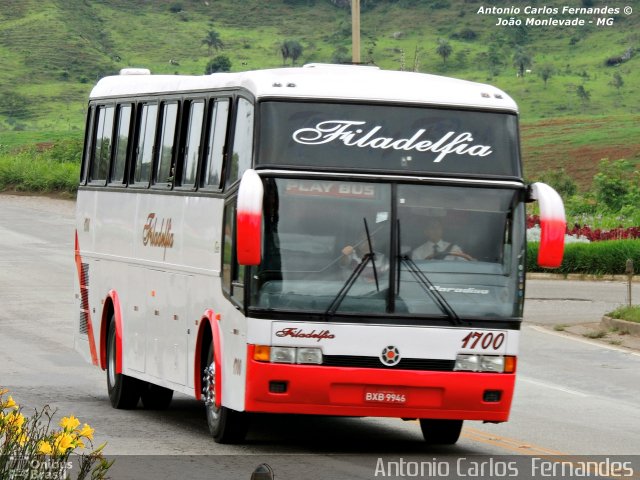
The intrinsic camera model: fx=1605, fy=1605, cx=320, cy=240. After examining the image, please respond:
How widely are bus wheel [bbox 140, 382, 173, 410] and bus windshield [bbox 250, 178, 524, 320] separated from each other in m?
4.69

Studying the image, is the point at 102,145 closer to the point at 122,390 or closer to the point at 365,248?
the point at 122,390

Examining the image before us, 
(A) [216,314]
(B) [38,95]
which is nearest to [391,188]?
(A) [216,314]

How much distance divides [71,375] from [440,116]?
337 inches

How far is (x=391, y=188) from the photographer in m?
12.8

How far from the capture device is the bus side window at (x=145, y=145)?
1622 centimetres

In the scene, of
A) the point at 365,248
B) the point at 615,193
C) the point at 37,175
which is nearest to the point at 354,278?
the point at 365,248

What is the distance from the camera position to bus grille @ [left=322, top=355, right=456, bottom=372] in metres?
12.4

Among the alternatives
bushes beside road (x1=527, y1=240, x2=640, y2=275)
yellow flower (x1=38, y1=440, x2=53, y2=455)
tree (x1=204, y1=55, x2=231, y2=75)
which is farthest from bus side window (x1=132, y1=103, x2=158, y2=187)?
tree (x1=204, y1=55, x2=231, y2=75)

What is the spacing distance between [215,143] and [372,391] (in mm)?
2965

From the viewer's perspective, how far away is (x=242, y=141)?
13.3m

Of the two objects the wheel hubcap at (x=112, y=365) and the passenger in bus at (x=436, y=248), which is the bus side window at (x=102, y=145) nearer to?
the wheel hubcap at (x=112, y=365)

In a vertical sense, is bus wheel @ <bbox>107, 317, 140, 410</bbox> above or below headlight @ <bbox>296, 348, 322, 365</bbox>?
below

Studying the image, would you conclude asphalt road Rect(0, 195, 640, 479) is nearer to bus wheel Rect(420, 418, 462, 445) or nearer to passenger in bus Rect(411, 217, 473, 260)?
bus wheel Rect(420, 418, 462, 445)

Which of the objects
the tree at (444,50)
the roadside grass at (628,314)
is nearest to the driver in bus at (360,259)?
the roadside grass at (628,314)
